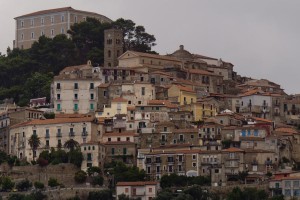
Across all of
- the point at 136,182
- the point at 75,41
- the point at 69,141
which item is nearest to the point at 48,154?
the point at 69,141

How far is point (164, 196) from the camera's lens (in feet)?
A: 257

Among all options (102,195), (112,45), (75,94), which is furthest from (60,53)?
(102,195)

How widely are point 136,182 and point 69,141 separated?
337 inches

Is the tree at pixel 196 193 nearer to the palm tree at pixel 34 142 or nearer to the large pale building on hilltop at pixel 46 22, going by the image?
the palm tree at pixel 34 142

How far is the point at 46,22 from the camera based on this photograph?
117500 millimetres

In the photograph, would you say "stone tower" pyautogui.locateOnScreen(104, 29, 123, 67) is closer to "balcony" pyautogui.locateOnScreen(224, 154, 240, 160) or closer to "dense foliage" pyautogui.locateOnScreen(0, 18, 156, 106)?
"dense foliage" pyautogui.locateOnScreen(0, 18, 156, 106)

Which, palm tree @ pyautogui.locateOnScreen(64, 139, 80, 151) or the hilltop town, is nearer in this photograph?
the hilltop town

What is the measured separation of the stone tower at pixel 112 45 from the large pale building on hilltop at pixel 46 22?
1011 centimetres

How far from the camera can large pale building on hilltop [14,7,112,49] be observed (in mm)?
115750

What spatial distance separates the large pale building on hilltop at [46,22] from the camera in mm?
115750

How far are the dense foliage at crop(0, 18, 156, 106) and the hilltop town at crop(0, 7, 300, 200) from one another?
12.4ft

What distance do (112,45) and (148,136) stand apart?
2022cm

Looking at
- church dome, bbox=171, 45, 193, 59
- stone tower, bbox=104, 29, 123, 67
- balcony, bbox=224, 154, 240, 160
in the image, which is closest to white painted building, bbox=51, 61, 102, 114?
stone tower, bbox=104, 29, 123, 67

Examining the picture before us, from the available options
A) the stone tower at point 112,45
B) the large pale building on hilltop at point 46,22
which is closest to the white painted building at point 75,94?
the stone tower at point 112,45
